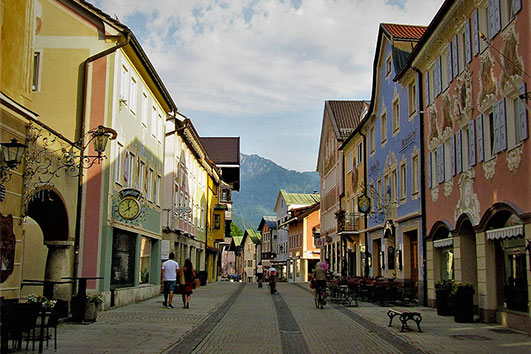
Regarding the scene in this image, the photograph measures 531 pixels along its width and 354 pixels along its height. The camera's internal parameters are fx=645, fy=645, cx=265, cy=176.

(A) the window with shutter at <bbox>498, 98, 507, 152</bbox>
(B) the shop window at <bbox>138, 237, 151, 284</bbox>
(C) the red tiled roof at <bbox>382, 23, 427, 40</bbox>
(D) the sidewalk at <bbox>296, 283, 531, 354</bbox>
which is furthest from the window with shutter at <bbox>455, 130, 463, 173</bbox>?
(B) the shop window at <bbox>138, 237, 151, 284</bbox>

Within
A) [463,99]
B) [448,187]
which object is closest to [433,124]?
[448,187]

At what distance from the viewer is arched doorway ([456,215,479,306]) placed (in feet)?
63.2

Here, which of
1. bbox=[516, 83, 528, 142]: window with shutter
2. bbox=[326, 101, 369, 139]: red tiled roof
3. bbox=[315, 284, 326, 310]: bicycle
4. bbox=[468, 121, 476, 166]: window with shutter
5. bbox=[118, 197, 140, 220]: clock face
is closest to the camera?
bbox=[516, 83, 528, 142]: window with shutter

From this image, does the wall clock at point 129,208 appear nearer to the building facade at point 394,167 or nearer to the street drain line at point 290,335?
the street drain line at point 290,335

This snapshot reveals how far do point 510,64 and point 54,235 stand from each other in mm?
12374

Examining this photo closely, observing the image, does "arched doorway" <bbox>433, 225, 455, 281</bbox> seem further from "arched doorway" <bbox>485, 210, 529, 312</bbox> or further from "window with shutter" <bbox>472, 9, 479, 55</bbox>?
"window with shutter" <bbox>472, 9, 479, 55</bbox>

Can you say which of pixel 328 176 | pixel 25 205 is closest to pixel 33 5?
pixel 25 205

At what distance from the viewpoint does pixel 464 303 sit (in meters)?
17.2

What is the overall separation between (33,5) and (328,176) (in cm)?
4336

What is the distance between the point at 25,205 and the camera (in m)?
12.7

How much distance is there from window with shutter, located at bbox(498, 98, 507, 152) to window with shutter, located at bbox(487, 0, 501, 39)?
199 centimetres

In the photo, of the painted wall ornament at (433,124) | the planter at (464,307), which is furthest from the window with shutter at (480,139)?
the painted wall ornament at (433,124)

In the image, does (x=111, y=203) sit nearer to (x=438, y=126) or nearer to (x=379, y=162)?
(x=438, y=126)

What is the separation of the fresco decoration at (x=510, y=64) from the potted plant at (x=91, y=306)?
36.3 feet
